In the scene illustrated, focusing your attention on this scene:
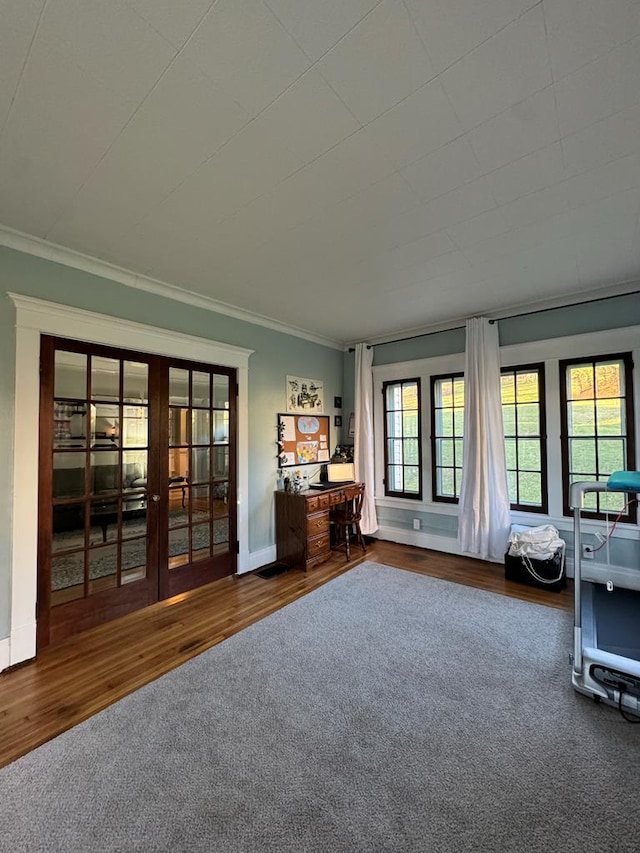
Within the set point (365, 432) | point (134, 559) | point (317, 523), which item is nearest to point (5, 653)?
point (134, 559)

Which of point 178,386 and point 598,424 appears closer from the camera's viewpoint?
point 178,386

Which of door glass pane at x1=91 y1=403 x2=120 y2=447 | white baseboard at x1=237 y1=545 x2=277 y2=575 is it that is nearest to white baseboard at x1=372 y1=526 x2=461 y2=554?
white baseboard at x1=237 y1=545 x2=277 y2=575

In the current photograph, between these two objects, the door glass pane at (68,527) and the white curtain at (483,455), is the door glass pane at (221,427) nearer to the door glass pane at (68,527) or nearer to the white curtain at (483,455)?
the door glass pane at (68,527)

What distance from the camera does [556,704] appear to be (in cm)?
193

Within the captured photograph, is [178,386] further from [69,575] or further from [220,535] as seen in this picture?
[69,575]

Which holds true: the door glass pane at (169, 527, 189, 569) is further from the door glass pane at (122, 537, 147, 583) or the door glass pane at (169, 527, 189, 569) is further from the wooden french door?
the door glass pane at (122, 537, 147, 583)

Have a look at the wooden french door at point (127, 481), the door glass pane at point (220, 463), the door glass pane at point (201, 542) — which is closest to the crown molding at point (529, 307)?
the wooden french door at point (127, 481)

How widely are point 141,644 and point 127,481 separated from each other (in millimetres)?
1186

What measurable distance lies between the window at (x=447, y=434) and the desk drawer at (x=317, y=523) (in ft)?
4.65

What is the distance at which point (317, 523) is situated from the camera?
4.04 meters

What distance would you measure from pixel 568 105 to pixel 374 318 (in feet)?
9.04

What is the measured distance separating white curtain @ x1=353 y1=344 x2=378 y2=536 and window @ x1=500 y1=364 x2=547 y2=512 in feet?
5.22

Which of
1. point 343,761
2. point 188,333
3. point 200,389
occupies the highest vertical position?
point 188,333

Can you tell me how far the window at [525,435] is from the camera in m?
3.85
